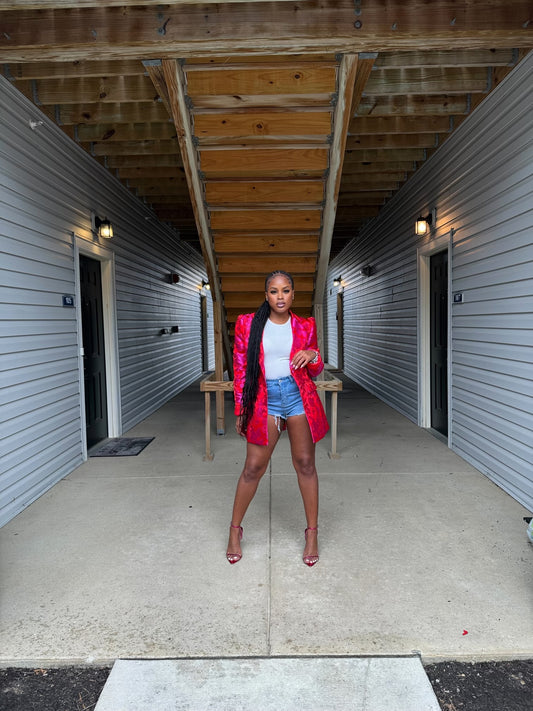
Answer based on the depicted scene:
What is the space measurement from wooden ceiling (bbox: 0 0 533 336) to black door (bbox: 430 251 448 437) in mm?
1387

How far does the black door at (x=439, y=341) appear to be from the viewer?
5.64 m

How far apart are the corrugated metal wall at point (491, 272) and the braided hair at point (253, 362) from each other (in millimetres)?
1989

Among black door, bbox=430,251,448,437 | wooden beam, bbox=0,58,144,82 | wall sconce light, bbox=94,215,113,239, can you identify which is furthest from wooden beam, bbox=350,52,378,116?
wall sconce light, bbox=94,215,113,239

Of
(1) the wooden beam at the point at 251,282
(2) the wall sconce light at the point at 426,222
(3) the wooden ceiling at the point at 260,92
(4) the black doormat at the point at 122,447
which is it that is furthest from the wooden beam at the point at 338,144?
(4) the black doormat at the point at 122,447

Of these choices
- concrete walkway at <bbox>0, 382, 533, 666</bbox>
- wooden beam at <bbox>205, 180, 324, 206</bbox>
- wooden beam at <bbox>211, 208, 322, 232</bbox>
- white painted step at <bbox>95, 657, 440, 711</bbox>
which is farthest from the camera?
wooden beam at <bbox>211, 208, 322, 232</bbox>

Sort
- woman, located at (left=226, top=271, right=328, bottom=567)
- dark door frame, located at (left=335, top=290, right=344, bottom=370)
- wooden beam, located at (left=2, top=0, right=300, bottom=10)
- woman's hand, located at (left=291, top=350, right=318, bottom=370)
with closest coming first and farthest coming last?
woman's hand, located at (left=291, top=350, right=318, bottom=370), woman, located at (left=226, top=271, right=328, bottom=567), wooden beam, located at (left=2, top=0, right=300, bottom=10), dark door frame, located at (left=335, top=290, right=344, bottom=370)

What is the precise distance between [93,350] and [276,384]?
11.8 ft

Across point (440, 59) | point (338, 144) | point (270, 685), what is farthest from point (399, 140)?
point (270, 685)

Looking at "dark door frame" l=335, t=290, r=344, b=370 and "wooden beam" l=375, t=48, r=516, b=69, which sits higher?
"wooden beam" l=375, t=48, r=516, b=69

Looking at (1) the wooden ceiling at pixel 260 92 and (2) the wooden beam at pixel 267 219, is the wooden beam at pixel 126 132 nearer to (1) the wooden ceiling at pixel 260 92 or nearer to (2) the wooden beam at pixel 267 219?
(1) the wooden ceiling at pixel 260 92

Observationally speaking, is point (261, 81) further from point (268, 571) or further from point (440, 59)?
point (268, 571)

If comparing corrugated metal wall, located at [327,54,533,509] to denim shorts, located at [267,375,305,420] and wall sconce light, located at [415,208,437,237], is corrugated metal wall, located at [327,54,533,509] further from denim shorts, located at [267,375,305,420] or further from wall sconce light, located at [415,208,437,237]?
denim shorts, located at [267,375,305,420]

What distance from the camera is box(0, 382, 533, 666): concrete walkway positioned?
2.09 m

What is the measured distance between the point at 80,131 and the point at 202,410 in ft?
14.1
